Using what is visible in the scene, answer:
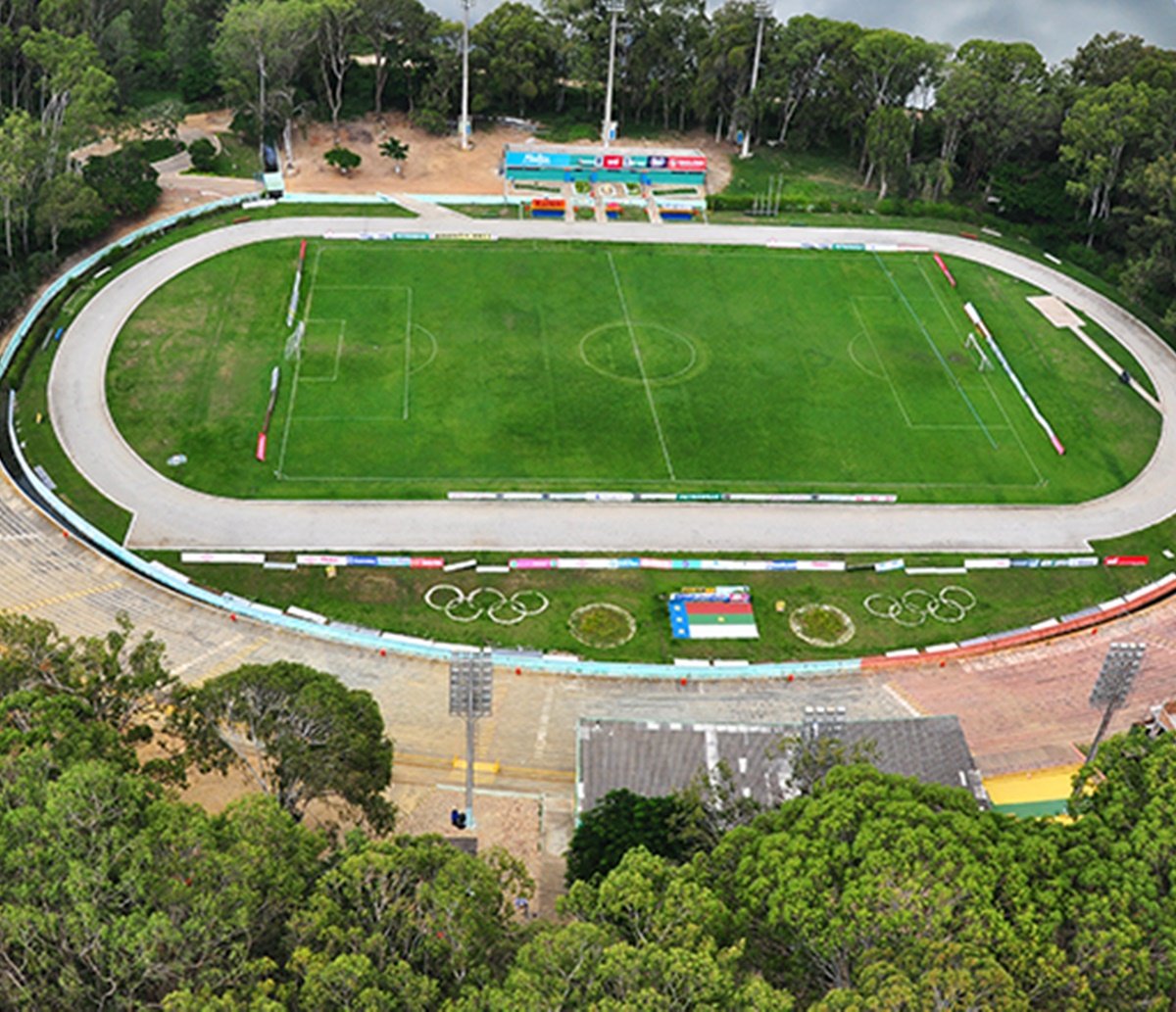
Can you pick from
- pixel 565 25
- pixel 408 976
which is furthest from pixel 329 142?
pixel 408 976

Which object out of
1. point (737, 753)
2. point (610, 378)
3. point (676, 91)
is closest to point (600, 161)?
point (676, 91)

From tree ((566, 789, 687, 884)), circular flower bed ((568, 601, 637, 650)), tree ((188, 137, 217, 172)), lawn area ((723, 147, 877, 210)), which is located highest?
lawn area ((723, 147, 877, 210))

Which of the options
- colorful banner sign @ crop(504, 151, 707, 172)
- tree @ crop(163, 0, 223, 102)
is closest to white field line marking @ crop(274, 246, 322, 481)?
colorful banner sign @ crop(504, 151, 707, 172)

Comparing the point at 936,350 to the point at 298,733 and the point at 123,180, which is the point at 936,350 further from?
the point at 123,180

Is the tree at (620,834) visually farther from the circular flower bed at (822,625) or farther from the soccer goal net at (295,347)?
the soccer goal net at (295,347)

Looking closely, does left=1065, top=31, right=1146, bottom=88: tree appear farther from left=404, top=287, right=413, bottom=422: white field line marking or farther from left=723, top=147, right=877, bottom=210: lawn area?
left=404, top=287, right=413, bottom=422: white field line marking

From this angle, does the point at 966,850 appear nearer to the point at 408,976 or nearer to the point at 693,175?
the point at 408,976
